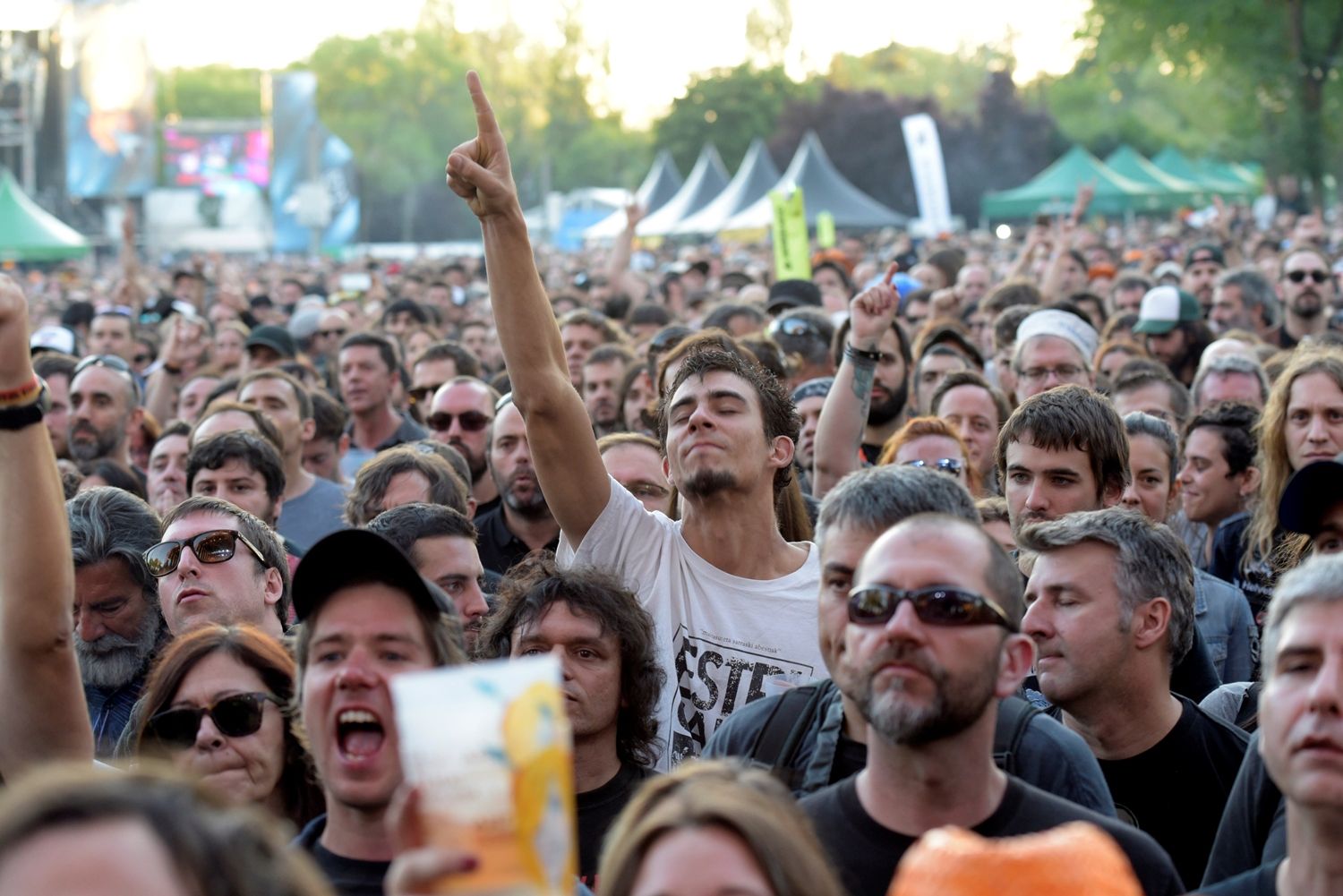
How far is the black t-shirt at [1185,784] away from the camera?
147 inches

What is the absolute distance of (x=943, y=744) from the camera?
114 inches

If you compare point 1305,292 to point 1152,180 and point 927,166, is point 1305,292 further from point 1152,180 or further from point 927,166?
point 1152,180

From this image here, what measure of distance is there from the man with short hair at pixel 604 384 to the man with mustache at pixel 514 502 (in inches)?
71.5

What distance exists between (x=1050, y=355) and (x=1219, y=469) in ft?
3.24

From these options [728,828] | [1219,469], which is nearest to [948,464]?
[1219,469]

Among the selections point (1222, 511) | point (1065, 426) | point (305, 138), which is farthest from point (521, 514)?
point (305, 138)

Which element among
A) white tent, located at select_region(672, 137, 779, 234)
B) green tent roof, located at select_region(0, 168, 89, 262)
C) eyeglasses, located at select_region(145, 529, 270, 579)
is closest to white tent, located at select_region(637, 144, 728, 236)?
white tent, located at select_region(672, 137, 779, 234)

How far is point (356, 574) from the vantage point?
3174mm

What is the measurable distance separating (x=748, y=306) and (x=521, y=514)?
429 cm

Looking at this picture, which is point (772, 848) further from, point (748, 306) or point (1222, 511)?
point (748, 306)

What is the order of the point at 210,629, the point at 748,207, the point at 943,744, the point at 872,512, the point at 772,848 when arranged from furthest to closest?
the point at 748,207, the point at 210,629, the point at 872,512, the point at 943,744, the point at 772,848

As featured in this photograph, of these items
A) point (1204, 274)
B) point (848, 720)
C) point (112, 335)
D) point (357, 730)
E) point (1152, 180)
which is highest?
point (1152, 180)

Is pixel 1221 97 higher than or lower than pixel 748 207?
higher

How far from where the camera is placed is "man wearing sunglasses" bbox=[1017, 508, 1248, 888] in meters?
3.80
